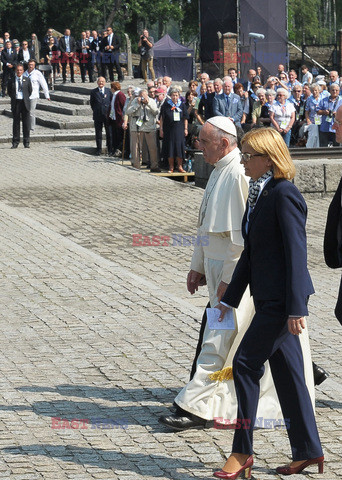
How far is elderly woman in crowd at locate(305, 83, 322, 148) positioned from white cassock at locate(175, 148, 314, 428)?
609 inches

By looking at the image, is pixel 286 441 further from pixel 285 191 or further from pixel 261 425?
pixel 285 191

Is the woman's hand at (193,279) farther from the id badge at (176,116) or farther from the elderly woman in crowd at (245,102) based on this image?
the elderly woman in crowd at (245,102)

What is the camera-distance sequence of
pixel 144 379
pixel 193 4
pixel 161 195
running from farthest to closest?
pixel 193 4 < pixel 161 195 < pixel 144 379

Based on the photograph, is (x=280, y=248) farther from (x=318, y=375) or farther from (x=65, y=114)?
(x=65, y=114)

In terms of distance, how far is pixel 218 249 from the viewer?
6.55m

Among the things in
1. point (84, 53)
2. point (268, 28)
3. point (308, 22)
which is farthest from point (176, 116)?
point (308, 22)

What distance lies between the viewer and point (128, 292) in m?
10.5

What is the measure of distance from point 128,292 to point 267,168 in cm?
512

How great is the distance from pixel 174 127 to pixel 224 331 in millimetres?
14966

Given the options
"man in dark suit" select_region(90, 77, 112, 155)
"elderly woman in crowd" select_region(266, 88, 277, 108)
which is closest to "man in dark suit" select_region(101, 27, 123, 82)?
"man in dark suit" select_region(90, 77, 112, 155)

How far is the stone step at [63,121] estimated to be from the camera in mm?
31031

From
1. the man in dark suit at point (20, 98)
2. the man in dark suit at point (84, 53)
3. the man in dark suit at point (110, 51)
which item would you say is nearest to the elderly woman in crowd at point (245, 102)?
the man in dark suit at point (20, 98)

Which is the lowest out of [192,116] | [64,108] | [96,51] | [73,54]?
[64,108]

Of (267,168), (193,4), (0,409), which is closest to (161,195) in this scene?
(0,409)
